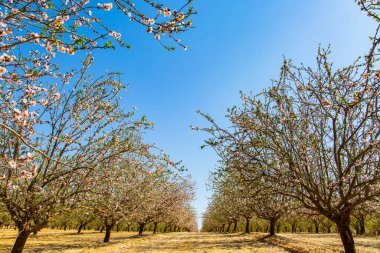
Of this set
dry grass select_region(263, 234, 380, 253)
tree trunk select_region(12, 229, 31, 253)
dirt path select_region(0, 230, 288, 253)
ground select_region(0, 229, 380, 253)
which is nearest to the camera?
tree trunk select_region(12, 229, 31, 253)

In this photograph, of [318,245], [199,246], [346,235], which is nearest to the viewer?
[346,235]

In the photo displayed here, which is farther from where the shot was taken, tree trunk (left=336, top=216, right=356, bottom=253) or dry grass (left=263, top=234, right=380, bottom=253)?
dry grass (left=263, top=234, right=380, bottom=253)

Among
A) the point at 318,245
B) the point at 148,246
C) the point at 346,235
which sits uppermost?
the point at 346,235

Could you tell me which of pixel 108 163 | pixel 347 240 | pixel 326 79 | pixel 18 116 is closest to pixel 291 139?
pixel 326 79

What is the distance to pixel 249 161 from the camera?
36.2 feet

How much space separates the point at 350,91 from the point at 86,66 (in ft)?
35.0

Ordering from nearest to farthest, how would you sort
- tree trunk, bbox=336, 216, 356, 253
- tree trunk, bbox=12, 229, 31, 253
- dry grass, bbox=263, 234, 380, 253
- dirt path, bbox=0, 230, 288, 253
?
tree trunk, bbox=12, 229, 31, 253 < tree trunk, bbox=336, 216, 356, 253 < dry grass, bbox=263, 234, 380, 253 < dirt path, bbox=0, 230, 288, 253

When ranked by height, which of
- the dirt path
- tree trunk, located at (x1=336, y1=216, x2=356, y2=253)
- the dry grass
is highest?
tree trunk, located at (x1=336, y1=216, x2=356, y2=253)

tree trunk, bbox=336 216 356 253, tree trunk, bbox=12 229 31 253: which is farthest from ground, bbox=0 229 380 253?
tree trunk, bbox=12 229 31 253

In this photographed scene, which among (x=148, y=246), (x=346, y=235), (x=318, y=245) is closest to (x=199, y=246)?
(x=148, y=246)

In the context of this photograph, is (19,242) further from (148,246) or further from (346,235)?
(148,246)

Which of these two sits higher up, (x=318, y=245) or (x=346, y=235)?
(x=346, y=235)

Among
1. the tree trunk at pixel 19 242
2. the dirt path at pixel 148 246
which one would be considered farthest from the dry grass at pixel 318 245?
the tree trunk at pixel 19 242

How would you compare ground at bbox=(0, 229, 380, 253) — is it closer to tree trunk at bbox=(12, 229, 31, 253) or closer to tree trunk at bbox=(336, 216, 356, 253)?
tree trunk at bbox=(336, 216, 356, 253)
